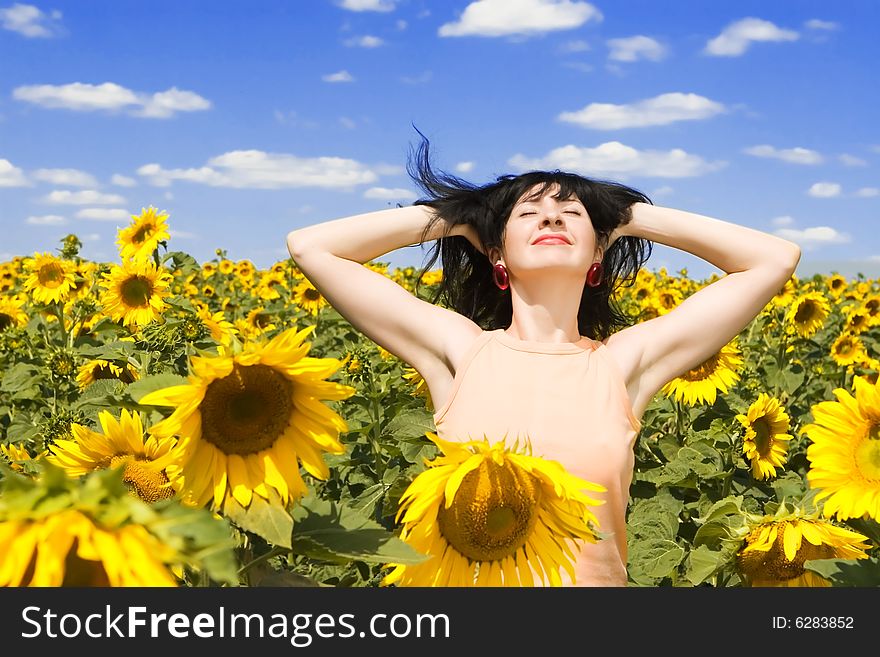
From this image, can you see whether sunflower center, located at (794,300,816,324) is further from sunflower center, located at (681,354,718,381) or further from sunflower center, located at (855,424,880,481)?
sunflower center, located at (855,424,880,481)

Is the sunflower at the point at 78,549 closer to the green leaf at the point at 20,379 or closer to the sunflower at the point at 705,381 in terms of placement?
the sunflower at the point at 705,381

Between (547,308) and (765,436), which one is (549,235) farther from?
(765,436)

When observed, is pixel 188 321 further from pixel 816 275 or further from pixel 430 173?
pixel 816 275

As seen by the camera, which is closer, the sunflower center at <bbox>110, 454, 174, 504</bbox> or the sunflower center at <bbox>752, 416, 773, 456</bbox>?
the sunflower center at <bbox>110, 454, 174, 504</bbox>

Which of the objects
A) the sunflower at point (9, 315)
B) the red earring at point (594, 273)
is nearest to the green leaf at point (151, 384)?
the red earring at point (594, 273)

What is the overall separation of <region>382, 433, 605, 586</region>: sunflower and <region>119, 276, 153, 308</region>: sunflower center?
3.45m

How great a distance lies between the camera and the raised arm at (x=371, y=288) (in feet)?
9.05

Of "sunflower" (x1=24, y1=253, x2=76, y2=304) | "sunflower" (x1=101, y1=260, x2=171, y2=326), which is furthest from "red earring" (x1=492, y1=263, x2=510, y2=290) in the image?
"sunflower" (x1=24, y1=253, x2=76, y2=304)

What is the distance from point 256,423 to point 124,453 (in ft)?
2.15

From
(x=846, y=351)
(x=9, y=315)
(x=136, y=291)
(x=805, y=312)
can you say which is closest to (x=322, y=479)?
(x=136, y=291)

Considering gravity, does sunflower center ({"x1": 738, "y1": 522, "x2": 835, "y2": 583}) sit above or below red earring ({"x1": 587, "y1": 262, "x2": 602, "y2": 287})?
below

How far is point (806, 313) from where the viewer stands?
734 centimetres

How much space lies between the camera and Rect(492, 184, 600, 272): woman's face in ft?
9.12
